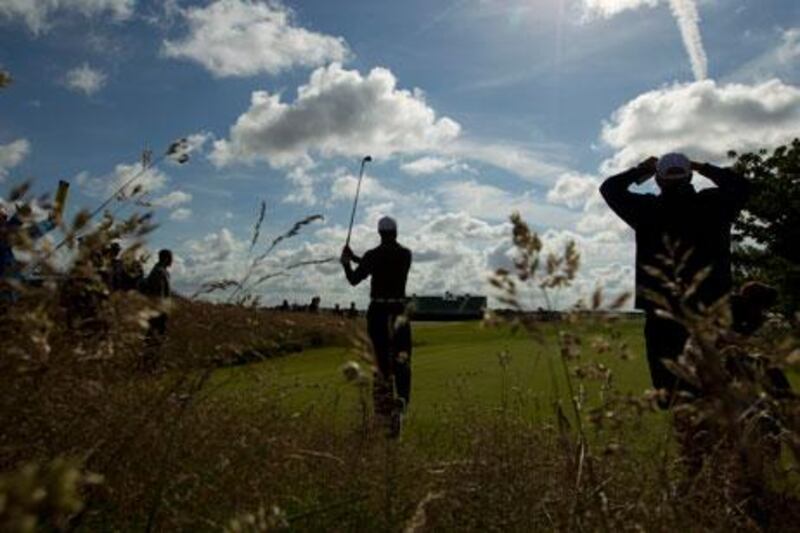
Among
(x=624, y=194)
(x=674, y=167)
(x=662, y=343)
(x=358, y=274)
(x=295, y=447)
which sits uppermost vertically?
(x=674, y=167)

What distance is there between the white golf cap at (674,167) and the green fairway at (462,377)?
110 cm

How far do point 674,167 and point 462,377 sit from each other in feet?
10.2

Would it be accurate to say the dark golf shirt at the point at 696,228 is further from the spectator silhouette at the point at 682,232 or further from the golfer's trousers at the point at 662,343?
the golfer's trousers at the point at 662,343

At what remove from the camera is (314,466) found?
14.5ft

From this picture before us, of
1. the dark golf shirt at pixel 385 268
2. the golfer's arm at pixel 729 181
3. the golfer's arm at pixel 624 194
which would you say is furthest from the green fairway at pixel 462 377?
the golfer's arm at pixel 729 181

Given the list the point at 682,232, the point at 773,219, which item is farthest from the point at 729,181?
the point at 773,219

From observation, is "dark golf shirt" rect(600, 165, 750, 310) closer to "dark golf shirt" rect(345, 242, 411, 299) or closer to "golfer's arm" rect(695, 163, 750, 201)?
"golfer's arm" rect(695, 163, 750, 201)

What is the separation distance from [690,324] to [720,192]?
4.99 m

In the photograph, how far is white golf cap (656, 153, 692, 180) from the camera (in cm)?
592

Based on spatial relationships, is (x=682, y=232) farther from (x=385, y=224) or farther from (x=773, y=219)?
(x=773, y=219)

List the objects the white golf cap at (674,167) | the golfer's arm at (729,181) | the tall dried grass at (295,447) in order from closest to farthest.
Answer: the tall dried grass at (295,447) < the white golf cap at (674,167) < the golfer's arm at (729,181)

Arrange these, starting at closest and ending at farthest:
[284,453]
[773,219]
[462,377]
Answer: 1. [284,453]
2. [462,377]
3. [773,219]

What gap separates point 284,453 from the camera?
10.2ft

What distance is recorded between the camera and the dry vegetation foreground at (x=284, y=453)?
1.93 metres
